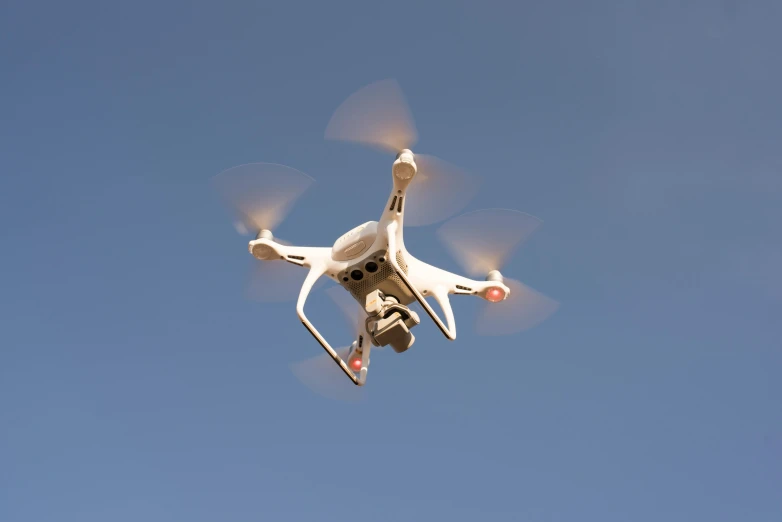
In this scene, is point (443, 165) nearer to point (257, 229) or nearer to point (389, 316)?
point (389, 316)

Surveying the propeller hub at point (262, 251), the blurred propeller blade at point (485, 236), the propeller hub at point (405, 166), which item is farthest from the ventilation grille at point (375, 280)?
the propeller hub at point (262, 251)

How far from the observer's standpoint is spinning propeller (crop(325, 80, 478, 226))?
17812mm

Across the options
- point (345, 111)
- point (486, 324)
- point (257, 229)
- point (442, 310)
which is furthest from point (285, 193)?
point (486, 324)

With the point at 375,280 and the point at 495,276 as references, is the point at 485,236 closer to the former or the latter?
the point at 495,276

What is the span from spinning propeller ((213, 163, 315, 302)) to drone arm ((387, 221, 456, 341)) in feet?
8.03

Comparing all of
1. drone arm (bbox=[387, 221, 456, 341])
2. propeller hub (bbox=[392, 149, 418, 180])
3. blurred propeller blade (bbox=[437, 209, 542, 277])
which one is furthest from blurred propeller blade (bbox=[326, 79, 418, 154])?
blurred propeller blade (bbox=[437, 209, 542, 277])

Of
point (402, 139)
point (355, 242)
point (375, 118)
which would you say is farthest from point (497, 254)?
point (375, 118)

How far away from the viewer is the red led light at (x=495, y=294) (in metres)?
20.9

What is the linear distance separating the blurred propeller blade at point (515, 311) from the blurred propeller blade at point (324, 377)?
143 inches

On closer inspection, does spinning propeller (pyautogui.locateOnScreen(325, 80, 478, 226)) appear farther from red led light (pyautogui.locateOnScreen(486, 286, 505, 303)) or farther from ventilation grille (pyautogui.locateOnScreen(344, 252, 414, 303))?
red led light (pyautogui.locateOnScreen(486, 286, 505, 303))

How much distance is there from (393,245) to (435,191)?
5.06 feet

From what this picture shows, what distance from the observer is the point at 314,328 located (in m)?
18.2

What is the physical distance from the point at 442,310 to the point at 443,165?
11.3ft

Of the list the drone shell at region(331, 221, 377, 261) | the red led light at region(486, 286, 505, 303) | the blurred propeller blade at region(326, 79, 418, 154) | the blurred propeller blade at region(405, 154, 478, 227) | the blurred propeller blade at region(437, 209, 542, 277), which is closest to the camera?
the blurred propeller blade at region(326, 79, 418, 154)
